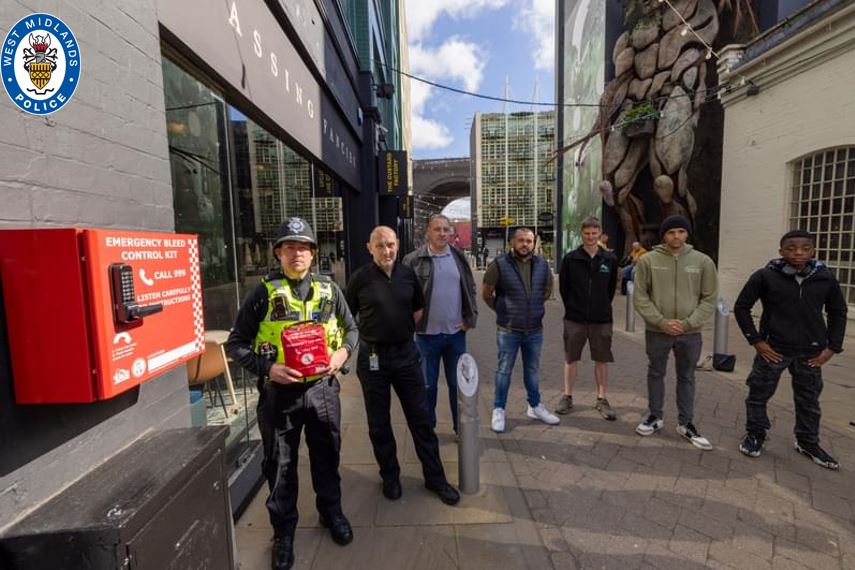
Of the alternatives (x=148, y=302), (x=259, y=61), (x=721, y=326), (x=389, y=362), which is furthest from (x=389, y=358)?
(x=721, y=326)

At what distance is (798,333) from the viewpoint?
357cm

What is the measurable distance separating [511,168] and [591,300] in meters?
49.5

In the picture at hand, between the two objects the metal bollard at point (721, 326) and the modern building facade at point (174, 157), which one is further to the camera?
the metal bollard at point (721, 326)

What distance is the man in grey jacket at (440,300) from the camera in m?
3.86

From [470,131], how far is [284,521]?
58990 millimetres

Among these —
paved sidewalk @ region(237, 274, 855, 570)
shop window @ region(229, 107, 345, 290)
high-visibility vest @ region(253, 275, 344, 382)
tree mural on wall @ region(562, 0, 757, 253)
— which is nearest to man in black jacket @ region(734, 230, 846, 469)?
paved sidewalk @ region(237, 274, 855, 570)

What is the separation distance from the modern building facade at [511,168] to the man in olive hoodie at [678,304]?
46615 millimetres

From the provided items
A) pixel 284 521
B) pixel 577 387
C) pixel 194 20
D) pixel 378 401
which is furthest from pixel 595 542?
pixel 194 20

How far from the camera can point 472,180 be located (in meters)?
54.2

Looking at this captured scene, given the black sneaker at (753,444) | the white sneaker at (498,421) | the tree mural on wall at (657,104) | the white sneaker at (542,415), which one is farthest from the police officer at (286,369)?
the tree mural on wall at (657,104)

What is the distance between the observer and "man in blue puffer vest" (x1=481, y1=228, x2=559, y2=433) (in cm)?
427

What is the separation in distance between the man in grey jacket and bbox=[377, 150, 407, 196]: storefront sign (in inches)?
316

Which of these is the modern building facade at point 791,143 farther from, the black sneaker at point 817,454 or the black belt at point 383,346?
the black belt at point 383,346

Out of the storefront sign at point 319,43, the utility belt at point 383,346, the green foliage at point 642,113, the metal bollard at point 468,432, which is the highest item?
the green foliage at point 642,113
